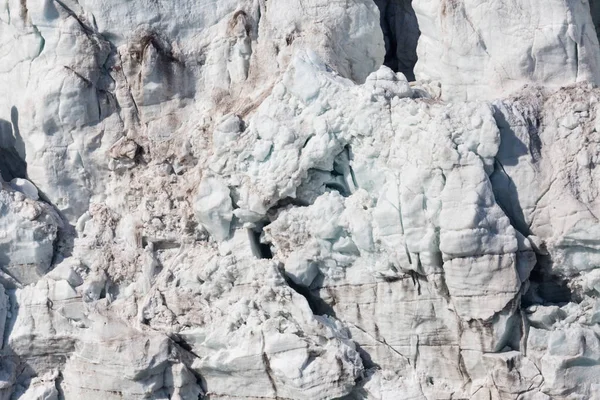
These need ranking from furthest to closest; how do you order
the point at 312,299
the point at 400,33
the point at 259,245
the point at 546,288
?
the point at 400,33
the point at 259,245
the point at 312,299
the point at 546,288

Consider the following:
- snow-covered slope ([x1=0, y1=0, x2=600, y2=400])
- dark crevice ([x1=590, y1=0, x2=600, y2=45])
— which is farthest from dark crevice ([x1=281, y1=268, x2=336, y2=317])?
dark crevice ([x1=590, y1=0, x2=600, y2=45])

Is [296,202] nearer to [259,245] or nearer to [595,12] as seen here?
[259,245]

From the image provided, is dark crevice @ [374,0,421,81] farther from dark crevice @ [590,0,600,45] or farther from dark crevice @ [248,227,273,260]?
dark crevice @ [248,227,273,260]

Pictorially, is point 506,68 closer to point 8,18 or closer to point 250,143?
point 250,143

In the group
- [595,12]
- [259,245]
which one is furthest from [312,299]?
[595,12]

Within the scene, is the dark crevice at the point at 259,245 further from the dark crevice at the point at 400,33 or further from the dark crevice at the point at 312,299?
the dark crevice at the point at 400,33
